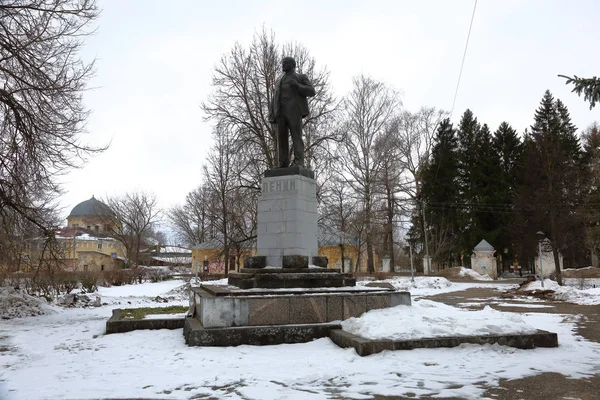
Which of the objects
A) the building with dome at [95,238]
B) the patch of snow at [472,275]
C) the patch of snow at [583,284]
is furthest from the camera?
the building with dome at [95,238]

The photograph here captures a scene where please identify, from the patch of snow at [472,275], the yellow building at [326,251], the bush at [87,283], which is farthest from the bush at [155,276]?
the patch of snow at [472,275]

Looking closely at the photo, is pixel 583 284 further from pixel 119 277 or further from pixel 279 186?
pixel 119 277

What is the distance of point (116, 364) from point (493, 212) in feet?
142

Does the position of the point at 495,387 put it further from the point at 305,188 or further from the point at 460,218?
the point at 460,218

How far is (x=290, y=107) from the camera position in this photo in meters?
9.16

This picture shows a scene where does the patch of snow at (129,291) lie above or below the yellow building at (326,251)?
below

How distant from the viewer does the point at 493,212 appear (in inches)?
1709

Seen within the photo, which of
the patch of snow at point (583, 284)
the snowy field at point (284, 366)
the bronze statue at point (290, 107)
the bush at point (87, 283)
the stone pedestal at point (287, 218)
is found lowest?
the snowy field at point (284, 366)

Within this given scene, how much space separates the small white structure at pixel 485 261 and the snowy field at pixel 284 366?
3041 cm

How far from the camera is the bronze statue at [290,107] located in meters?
9.12

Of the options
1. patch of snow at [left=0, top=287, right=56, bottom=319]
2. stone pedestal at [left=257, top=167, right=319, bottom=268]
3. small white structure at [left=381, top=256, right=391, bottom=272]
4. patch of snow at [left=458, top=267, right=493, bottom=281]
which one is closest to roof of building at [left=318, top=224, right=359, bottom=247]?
patch of snow at [left=458, top=267, right=493, bottom=281]

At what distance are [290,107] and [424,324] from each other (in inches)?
197

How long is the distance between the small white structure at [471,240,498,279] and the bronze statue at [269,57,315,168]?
31.4 meters

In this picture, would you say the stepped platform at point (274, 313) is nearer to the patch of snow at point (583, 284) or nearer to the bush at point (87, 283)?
the bush at point (87, 283)
